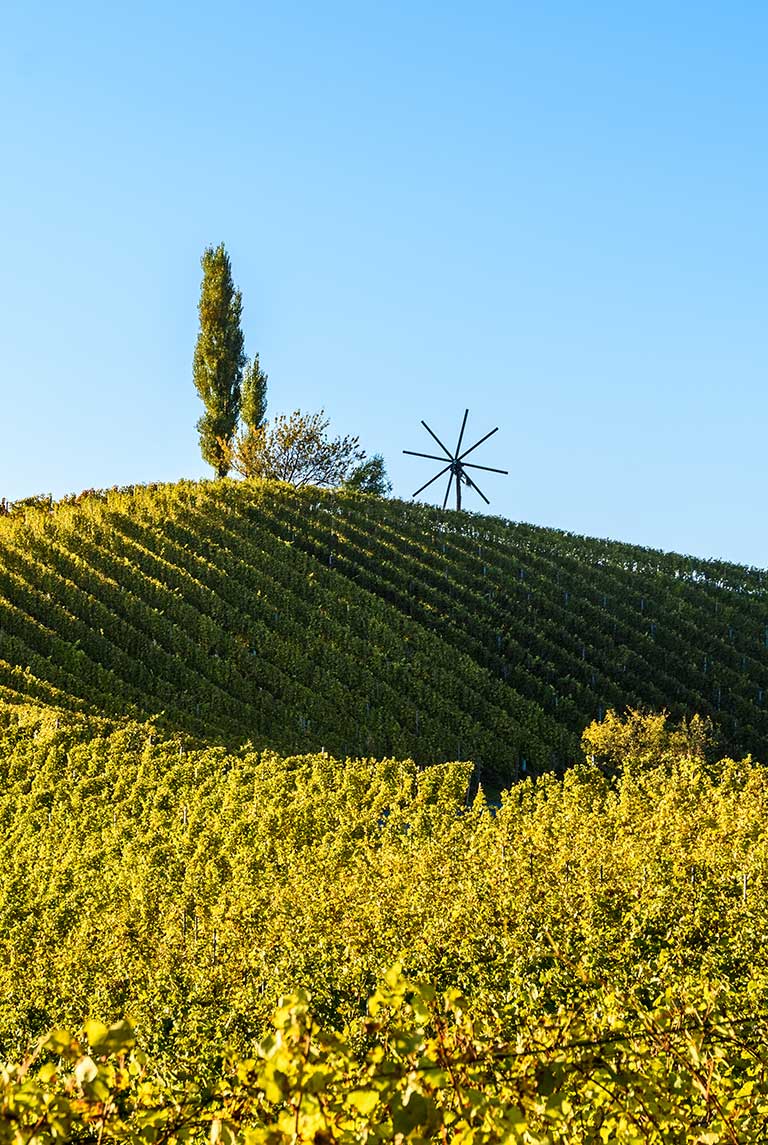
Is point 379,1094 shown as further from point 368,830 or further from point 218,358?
point 218,358

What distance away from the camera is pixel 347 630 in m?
44.0

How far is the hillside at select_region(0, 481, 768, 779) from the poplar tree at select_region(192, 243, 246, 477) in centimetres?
1547

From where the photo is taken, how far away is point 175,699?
123ft

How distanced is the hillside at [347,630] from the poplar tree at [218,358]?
15.5m

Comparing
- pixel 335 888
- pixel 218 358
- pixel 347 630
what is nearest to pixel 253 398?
pixel 218 358

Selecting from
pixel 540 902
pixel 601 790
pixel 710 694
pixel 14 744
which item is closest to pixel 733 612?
pixel 710 694

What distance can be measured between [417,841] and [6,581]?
26548 millimetres

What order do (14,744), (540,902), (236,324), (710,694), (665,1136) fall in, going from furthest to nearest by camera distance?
1. (236,324)
2. (710,694)
3. (14,744)
4. (540,902)
5. (665,1136)

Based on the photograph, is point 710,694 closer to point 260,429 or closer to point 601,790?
point 601,790

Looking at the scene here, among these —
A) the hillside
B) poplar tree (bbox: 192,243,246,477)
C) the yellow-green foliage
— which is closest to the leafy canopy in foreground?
the yellow-green foliage

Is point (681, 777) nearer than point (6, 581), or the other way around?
point (681, 777)

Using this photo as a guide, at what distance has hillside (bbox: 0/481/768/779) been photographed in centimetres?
3844

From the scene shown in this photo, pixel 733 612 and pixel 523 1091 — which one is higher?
pixel 733 612

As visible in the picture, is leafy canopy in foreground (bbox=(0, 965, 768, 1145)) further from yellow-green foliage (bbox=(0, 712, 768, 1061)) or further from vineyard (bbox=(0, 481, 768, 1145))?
yellow-green foliage (bbox=(0, 712, 768, 1061))
